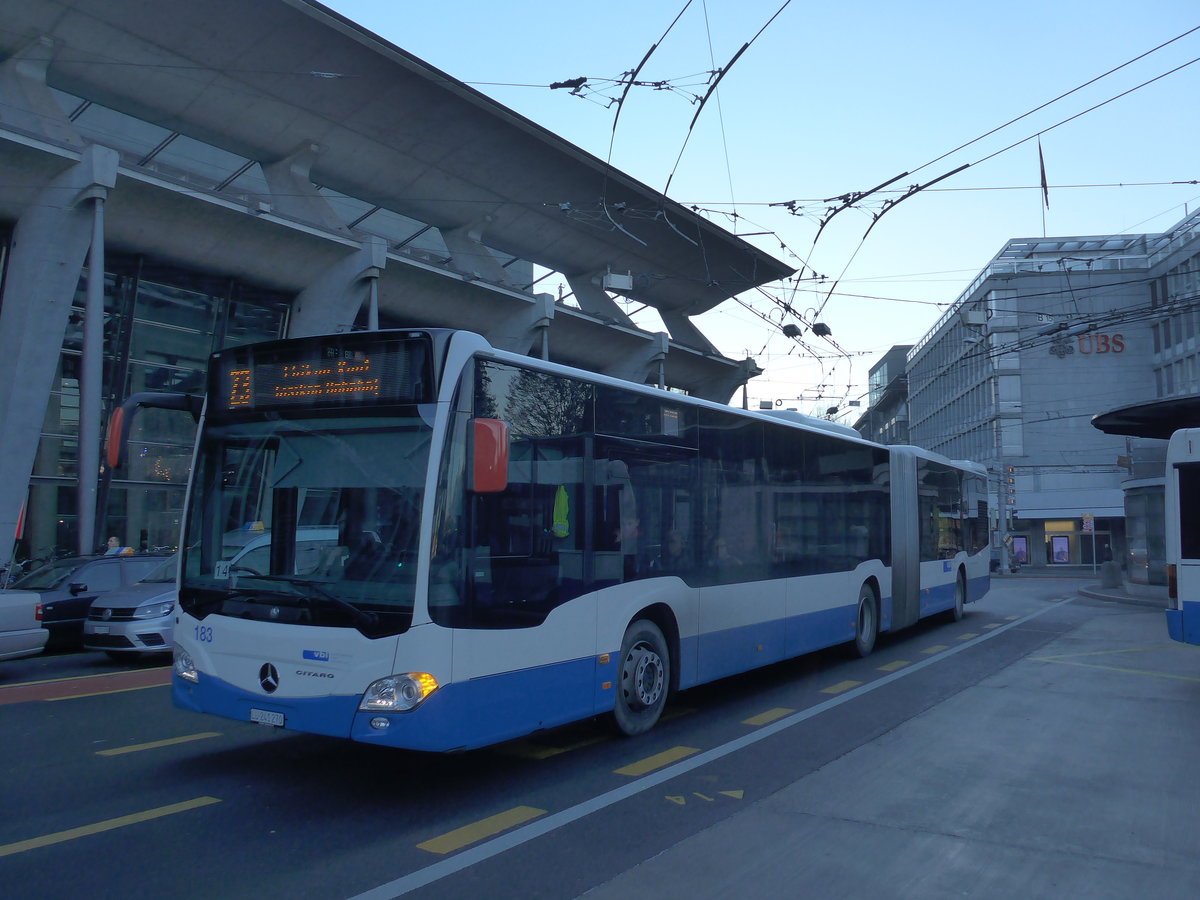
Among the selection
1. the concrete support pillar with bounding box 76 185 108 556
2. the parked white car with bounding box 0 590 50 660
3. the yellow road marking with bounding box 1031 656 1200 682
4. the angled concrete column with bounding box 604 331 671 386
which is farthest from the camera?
the angled concrete column with bounding box 604 331 671 386

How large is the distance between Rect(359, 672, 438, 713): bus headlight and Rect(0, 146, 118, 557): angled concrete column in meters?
17.8

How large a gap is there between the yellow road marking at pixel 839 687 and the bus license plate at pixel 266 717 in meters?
5.97

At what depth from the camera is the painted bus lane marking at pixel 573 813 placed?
4484 mm

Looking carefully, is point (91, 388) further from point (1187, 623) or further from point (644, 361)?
point (644, 361)

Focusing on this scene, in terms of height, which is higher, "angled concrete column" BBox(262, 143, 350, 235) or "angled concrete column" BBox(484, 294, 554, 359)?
"angled concrete column" BBox(262, 143, 350, 235)

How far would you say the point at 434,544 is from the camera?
5.50 metres

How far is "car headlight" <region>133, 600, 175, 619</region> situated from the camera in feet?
39.8

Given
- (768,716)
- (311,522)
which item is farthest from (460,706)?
(768,716)

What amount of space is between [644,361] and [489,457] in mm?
31588

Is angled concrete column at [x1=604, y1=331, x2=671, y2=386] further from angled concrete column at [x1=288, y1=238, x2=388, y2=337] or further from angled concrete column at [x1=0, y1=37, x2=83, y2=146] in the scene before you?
angled concrete column at [x1=0, y1=37, x2=83, y2=146]

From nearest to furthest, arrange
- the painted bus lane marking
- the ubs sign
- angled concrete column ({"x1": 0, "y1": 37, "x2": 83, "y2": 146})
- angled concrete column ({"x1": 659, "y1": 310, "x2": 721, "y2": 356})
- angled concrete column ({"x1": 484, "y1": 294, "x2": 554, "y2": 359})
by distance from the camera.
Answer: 1. the painted bus lane marking
2. angled concrete column ({"x1": 0, "y1": 37, "x2": 83, "y2": 146})
3. angled concrete column ({"x1": 484, "y1": 294, "x2": 554, "y2": 359})
4. angled concrete column ({"x1": 659, "y1": 310, "x2": 721, "y2": 356})
5. the ubs sign

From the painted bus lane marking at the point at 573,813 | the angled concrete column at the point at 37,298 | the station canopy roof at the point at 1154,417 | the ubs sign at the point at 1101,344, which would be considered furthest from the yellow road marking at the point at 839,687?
the ubs sign at the point at 1101,344

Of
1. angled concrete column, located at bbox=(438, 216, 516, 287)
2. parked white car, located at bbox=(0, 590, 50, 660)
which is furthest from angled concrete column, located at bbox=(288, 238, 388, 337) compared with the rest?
parked white car, located at bbox=(0, 590, 50, 660)

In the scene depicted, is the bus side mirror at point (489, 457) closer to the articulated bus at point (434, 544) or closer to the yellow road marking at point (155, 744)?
the articulated bus at point (434, 544)
